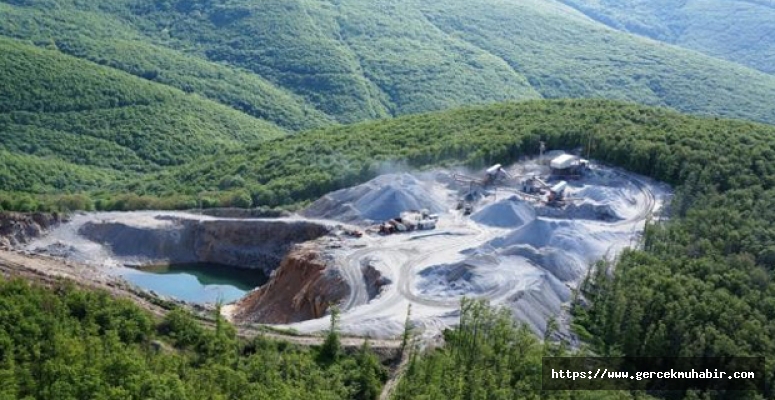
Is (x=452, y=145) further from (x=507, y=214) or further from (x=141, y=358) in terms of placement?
(x=141, y=358)

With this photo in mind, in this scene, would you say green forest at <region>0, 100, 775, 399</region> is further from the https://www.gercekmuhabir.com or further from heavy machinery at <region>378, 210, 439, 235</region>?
heavy machinery at <region>378, 210, 439, 235</region>

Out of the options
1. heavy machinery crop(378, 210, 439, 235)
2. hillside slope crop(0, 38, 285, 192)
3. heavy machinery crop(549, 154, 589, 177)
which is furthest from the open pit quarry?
hillside slope crop(0, 38, 285, 192)

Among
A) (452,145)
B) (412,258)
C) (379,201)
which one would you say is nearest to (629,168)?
(452,145)

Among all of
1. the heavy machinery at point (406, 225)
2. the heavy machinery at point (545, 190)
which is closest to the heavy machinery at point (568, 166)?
the heavy machinery at point (545, 190)

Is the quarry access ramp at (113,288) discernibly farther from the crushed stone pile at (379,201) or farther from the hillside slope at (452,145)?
→ the hillside slope at (452,145)

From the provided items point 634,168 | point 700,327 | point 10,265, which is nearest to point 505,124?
point 634,168
